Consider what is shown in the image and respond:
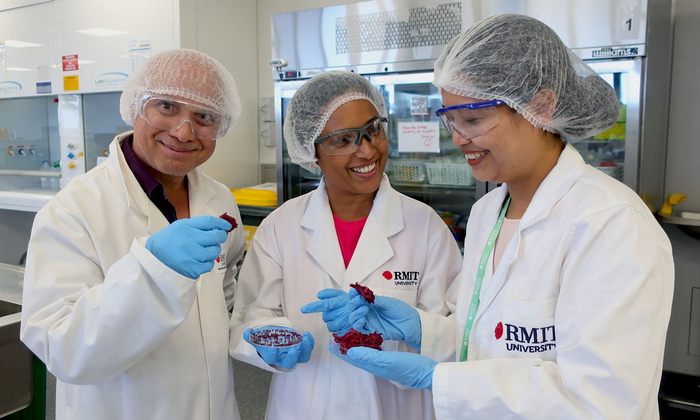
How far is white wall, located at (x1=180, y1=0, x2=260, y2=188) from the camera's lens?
338 centimetres

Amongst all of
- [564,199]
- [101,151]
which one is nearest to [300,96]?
[564,199]

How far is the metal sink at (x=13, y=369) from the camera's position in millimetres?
1622

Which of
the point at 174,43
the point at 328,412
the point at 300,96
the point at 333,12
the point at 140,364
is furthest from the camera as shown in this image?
the point at 174,43

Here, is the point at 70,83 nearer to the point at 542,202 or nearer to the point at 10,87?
the point at 10,87

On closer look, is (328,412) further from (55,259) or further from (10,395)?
(10,395)

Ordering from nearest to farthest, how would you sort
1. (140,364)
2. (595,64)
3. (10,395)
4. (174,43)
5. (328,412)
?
(140,364), (328,412), (10,395), (595,64), (174,43)

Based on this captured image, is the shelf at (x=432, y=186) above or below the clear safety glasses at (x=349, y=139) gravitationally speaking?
below

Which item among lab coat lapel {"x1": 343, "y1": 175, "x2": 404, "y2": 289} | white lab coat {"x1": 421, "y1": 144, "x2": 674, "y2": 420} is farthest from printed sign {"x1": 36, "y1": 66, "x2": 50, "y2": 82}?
white lab coat {"x1": 421, "y1": 144, "x2": 674, "y2": 420}

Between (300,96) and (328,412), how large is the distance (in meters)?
0.96

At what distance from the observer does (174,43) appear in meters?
3.26

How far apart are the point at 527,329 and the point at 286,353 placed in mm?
622

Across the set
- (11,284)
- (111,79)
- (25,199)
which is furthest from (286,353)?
(25,199)

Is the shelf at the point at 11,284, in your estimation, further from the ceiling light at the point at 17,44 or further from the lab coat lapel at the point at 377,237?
the ceiling light at the point at 17,44

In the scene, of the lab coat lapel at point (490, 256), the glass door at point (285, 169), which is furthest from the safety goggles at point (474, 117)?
the glass door at point (285, 169)
